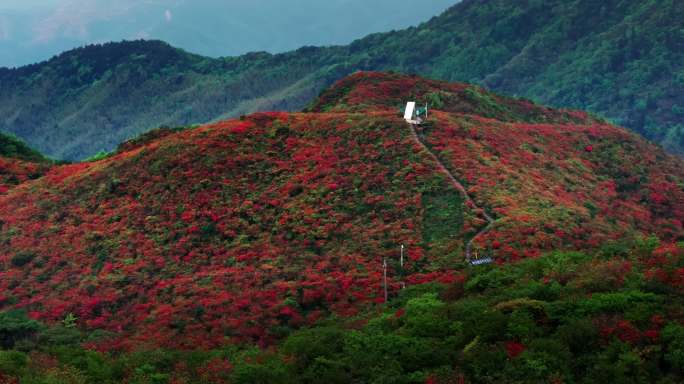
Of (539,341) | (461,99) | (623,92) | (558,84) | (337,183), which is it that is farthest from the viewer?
(558,84)

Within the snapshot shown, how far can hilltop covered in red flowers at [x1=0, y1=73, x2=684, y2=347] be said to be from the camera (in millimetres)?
36750

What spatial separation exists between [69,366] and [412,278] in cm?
1633

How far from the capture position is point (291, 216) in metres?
44.4

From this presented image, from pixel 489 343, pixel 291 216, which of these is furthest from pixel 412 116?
pixel 489 343

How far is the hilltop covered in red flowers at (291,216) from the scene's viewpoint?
3675cm

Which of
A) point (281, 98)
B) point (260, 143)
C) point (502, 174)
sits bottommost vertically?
point (502, 174)

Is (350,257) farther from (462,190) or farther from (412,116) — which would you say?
(412,116)

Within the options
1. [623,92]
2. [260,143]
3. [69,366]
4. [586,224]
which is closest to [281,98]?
[623,92]

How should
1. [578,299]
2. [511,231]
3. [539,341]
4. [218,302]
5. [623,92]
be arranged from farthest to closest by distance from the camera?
[623,92], [511,231], [218,302], [578,299], [539,341]

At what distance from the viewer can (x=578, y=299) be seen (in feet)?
84.2

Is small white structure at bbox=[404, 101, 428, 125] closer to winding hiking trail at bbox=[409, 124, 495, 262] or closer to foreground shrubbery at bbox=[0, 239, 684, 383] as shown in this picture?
winding hiking trail at bbox=[409, 124, 495, 262]

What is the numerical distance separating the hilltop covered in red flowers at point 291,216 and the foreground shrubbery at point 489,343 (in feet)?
15.0

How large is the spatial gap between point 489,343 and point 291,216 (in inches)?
857

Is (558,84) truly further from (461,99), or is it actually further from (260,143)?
(260,143)
